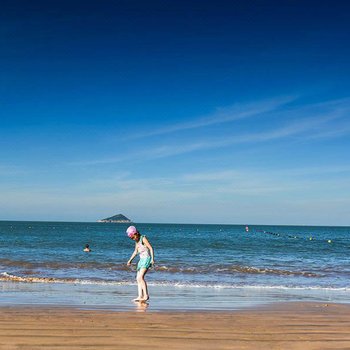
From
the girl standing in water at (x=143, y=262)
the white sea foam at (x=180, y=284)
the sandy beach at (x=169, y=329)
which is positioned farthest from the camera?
the white sea foam at (x=180, y=284)

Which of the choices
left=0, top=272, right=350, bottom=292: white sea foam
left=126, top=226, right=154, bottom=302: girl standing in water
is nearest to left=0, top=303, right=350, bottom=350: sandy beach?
left=126, top=226, right=154, bottom=302: girl standing in water

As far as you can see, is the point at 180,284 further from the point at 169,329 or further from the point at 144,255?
the point at 169,329

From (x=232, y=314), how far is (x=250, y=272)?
12.9m

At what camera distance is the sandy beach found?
6719mm

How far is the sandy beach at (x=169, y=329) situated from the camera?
672 centimetres

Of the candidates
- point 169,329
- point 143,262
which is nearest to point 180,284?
point 143,262

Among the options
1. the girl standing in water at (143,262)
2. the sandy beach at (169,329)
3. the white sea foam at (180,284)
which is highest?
the girl standing in water at (143,262)

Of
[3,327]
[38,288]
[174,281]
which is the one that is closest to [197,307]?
[3,327]

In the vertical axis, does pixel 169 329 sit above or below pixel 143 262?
below

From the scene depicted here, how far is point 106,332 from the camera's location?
7328mm

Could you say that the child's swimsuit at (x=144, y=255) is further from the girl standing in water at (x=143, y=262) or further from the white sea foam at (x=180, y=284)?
the white sea foam at (x=180, y=284)

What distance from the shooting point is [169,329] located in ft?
25.3

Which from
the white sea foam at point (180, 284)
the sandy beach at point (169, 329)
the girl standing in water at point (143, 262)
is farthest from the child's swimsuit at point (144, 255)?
the white sea foam at point (180, 284)

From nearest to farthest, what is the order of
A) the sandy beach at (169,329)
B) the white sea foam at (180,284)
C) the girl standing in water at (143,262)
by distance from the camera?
1. the sandy beach at (169,329)
2. the girl standing in water at (143,262)
3. the white sea foam at (180,284)
